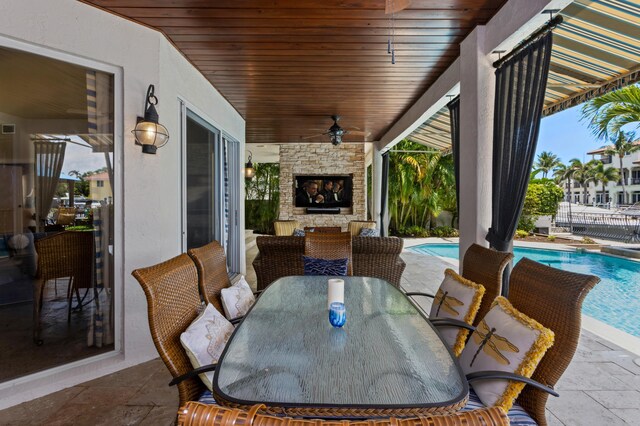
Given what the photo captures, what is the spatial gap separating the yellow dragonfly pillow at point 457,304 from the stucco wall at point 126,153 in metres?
2.23

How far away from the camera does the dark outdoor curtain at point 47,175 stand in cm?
288

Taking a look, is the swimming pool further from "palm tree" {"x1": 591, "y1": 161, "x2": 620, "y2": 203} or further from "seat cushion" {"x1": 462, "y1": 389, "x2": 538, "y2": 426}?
"palm tree" {"x1": 591, "y1": 161, "x2": 620, "y2": 203}

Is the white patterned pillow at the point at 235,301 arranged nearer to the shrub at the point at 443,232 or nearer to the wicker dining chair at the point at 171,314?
the wicker dining chair at the point at 171,314

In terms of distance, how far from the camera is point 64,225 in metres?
2.78

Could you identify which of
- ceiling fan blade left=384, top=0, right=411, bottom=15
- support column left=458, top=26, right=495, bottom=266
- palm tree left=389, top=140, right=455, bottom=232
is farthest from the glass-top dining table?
palm tree left=389, top=140, right=455, bottom=232

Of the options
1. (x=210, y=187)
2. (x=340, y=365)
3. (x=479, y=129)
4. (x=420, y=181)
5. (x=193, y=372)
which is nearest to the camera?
(x=340, y=365)

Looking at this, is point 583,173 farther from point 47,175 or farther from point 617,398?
point 47,175

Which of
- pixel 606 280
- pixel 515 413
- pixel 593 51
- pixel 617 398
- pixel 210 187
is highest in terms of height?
pixel 593 51

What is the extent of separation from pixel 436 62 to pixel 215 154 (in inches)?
117

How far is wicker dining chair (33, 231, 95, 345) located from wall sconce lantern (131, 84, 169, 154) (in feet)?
2.76

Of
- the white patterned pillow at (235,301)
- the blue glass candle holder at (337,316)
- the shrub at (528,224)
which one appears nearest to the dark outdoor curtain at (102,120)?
the white patterned pillow at (235,301)

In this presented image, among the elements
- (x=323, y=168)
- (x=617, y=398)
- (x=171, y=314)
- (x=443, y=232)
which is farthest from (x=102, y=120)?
(x=443, y=232)

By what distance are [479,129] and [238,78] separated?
268cm

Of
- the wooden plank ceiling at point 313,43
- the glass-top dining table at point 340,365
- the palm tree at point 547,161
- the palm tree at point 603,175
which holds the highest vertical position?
the palm tree at point 547,161
